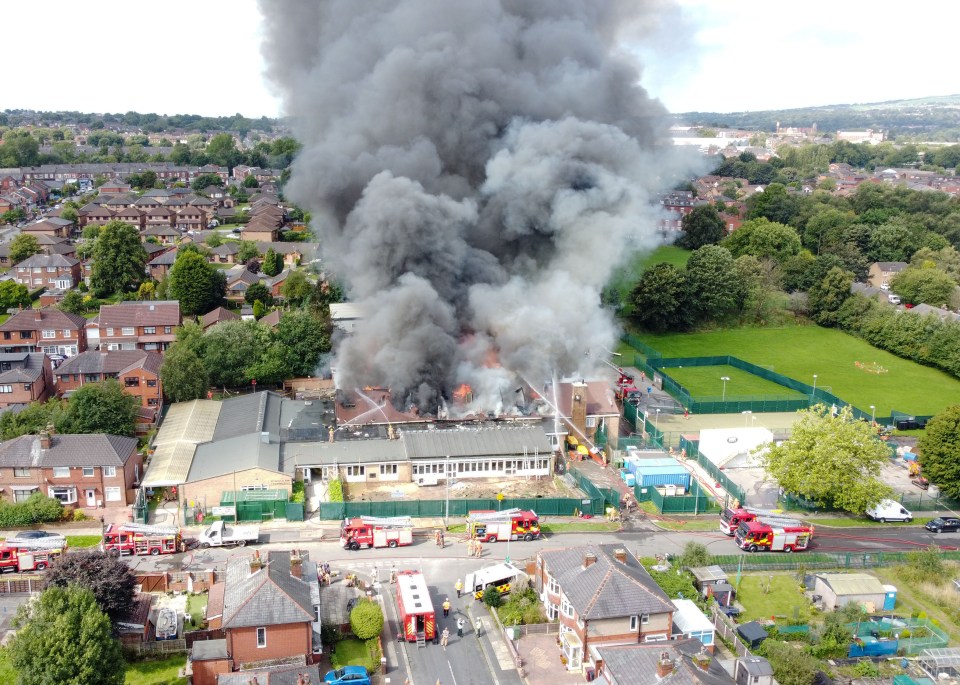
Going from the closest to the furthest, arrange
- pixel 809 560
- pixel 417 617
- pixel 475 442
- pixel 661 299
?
pixel 417 617 < pixel 809 560 < pixel 475 442 < pixel 661 299

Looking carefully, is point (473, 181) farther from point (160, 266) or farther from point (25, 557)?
point (160, 266)

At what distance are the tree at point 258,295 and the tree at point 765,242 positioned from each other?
38.6 meters

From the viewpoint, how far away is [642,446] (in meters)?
34.9

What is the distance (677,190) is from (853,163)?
3178 inches

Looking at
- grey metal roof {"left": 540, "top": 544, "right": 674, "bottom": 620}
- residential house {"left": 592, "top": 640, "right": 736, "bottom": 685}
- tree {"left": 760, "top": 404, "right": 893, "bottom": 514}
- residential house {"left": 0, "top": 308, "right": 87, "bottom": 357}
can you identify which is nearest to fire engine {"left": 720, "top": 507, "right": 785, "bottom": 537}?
tree {"left": 760, "top": 404, "right": 893, "bottom": 514}

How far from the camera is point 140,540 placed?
25.2 m

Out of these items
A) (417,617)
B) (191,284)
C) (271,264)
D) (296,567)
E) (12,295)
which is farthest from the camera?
(271,264)

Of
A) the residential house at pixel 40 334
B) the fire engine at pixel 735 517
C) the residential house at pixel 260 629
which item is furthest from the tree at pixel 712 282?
the residential house at pixel 260 629

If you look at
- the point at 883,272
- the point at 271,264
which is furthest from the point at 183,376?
the point at 883,272

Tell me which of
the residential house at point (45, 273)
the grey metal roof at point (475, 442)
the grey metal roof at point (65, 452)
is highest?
the residential house at point (45, 273)

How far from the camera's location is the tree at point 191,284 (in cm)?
5446

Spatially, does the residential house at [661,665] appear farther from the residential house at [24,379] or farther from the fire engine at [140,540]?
the residential house at [24,379]

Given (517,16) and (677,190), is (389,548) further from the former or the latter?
(677,190)

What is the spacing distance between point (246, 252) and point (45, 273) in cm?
1508
